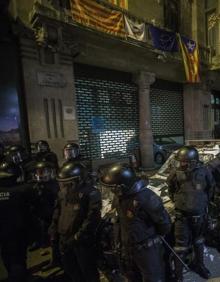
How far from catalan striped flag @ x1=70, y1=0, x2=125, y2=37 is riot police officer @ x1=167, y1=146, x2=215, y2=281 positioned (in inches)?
Result: 222

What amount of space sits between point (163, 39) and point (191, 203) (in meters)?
7.99

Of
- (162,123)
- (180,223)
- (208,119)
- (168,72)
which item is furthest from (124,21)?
(208,119)

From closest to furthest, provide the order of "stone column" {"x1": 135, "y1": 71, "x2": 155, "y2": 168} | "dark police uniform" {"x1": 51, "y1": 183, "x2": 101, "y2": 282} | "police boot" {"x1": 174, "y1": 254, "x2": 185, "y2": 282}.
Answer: "dark police uniform" {"x1": 51, "y1": 183, "x2": 101, "y2": 282} → "police boot" {"x1": 174, "y1": 254, "x2": 185, "y2": 282} → "stone column" {"x1": 135, "y1": 71, "x2": 155, "y2": 168}

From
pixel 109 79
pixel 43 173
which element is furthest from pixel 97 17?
pixel 43 173

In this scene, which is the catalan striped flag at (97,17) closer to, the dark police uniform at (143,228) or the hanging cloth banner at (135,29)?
the hanging cloth banner at (135,29)

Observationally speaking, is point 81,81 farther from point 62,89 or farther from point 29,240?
point 29,240

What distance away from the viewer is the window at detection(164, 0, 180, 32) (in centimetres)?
1077

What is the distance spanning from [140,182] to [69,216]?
1.01 meters

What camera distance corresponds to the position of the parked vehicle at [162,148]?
10.6m

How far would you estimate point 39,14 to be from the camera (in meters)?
6.19

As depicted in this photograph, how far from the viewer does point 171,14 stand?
36.3 feet

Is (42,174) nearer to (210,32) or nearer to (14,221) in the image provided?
(14,221)

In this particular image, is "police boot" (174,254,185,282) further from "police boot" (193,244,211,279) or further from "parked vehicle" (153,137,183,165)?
"parked vehicle" (153,137,183,165)

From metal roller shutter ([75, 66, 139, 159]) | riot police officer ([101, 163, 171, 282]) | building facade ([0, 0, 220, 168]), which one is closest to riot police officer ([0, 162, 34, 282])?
riot police officer ([101, 163, 171, 282])
